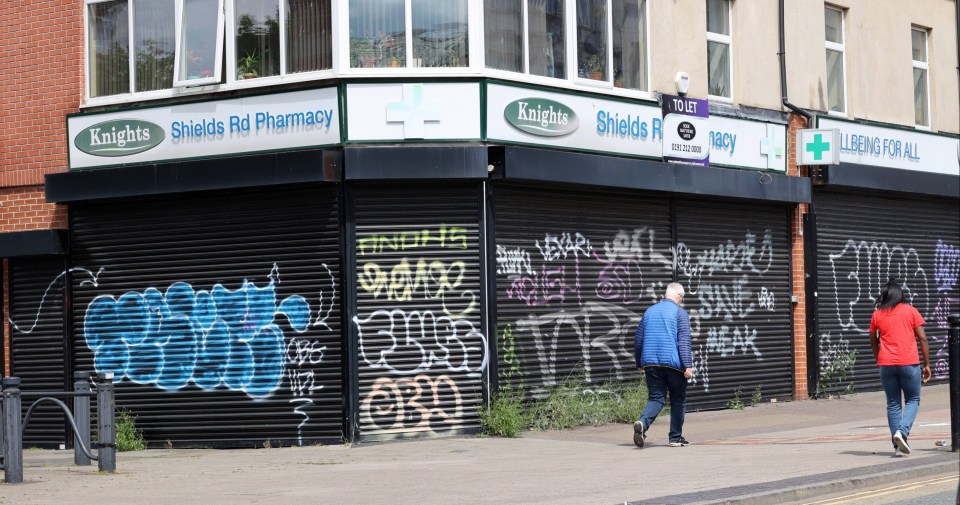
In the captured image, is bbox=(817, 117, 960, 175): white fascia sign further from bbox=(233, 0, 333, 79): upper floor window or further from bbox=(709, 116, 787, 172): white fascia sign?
A: bbox=(233, 0, 333, 79): upper floor window

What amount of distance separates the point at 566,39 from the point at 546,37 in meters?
0.29

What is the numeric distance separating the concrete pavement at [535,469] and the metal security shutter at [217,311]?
1.82 ft

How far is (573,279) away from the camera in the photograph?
17.1m

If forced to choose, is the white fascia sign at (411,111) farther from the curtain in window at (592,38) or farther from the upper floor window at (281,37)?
the curtain in window at (592,38)

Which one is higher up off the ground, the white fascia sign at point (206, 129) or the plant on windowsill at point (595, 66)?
the plant on windowsill at point (595, 66)

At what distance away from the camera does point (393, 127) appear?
15586mm

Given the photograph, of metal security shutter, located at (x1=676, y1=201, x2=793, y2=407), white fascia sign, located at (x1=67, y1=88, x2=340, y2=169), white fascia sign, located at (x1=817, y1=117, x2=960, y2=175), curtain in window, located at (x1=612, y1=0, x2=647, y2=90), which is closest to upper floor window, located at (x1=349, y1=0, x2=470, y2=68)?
white fascia sign, located at (x1=67, y1=88, x2=340, y2=169)

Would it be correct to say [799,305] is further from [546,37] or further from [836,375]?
[546,37]

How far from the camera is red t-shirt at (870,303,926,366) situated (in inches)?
511

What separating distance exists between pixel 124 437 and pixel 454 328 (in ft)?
14.2

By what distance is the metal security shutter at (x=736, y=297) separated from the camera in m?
18.9

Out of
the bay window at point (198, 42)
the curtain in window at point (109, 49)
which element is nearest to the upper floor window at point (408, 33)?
the bay window at point (198, 42)

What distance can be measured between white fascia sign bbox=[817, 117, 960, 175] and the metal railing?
1184 centimetres

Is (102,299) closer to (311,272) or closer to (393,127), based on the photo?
(311,272)
